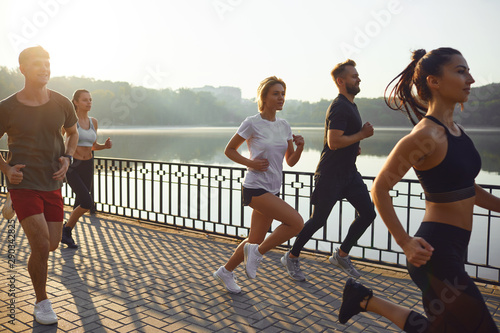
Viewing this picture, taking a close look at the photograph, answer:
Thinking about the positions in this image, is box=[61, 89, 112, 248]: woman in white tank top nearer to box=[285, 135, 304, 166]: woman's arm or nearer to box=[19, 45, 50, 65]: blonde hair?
box=[19, 45, 50, 65]: blonde hair

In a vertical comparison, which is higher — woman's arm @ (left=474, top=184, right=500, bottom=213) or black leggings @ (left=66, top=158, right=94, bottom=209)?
woman's arm @ (left=474, top=184, right=500, bottom=213)

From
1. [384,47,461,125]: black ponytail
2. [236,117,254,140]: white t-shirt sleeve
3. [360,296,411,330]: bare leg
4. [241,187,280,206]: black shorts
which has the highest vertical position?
[384,47,461,125]: black ponytail

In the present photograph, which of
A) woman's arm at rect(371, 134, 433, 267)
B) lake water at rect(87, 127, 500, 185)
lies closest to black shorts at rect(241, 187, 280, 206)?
woman's arm at rect(371, 134, 433, 267)

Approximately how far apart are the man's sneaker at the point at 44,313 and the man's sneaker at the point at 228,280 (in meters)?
1.53

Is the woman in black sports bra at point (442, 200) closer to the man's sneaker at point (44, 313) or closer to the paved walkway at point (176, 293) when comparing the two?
the paved walkway at point (176, 293)

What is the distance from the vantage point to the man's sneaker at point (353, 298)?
8.57ft

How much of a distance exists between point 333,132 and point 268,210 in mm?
1139

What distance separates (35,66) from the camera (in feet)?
11.9

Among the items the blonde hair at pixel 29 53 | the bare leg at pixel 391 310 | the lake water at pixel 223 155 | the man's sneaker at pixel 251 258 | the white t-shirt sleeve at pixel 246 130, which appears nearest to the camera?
the bare leg at pixel 391 310

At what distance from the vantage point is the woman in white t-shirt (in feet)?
13.5

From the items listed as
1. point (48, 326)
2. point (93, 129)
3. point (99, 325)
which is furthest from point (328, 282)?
point (93, 129)

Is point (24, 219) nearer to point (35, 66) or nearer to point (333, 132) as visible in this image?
point (35, 66)

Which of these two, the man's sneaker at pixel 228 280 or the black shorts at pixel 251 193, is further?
the man's sneaker at pixel 228 280

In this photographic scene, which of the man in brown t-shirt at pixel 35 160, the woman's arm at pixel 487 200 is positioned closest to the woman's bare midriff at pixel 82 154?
the man in brown t-shirt at pixel 35 160
